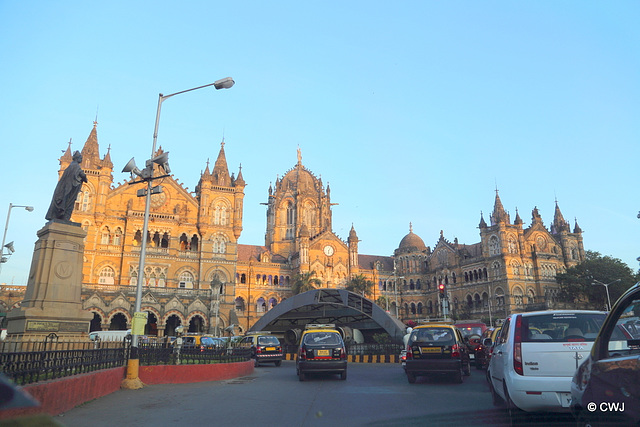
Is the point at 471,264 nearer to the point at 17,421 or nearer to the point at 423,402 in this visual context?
the point at 423,402

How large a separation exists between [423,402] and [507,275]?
5786cm

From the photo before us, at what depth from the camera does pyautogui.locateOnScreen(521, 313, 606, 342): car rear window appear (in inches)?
286

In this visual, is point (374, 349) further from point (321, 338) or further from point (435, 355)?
point (435, 355)

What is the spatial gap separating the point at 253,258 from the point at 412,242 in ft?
97.3

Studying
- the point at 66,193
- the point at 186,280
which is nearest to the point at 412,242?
the point at 186,280

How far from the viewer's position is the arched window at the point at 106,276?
48.8 metres

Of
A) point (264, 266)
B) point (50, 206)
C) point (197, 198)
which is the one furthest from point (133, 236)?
point (50, 206)

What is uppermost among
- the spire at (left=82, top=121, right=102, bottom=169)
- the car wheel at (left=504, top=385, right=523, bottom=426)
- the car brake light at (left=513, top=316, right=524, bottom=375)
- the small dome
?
the spire at (left=82, top=121, right=102, bottom=169)

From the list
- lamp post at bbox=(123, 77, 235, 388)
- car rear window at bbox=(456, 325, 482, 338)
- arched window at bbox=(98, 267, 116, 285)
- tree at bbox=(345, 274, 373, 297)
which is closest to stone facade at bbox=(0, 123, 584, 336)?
arched window at bbox=(98, 267, 116, 285)

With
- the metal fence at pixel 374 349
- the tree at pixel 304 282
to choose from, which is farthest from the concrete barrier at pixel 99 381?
the tree at pixel 304 282

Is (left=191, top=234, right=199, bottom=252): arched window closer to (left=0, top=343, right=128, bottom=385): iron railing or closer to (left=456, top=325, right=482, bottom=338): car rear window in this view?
(left=456, top=325, right=482, bottom=338): car rear window

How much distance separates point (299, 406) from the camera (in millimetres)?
9992

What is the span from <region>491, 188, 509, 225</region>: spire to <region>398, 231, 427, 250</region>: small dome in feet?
50.2

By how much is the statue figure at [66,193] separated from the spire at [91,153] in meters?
40.8
